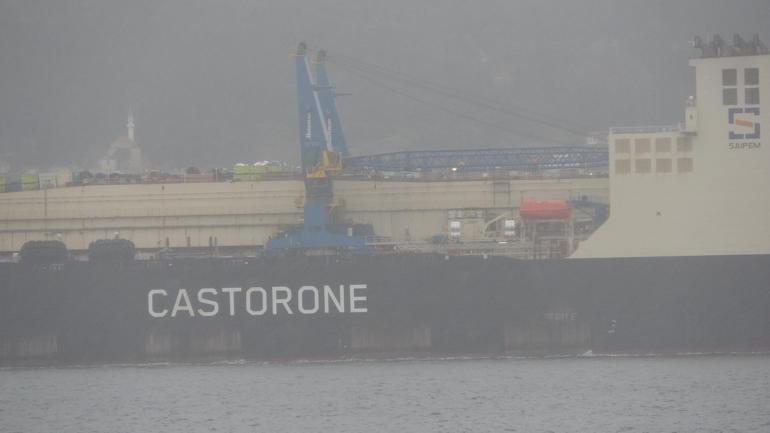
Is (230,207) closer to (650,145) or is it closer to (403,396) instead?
(403,396)

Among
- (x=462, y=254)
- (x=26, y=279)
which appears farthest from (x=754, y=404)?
(x=26, y=279)

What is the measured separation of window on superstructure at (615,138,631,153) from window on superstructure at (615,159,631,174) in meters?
0.29

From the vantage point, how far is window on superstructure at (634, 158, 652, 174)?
5194cm

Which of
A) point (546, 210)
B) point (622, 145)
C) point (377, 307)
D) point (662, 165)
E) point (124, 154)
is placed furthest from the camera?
point (124, 154)

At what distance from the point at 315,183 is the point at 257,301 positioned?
5.76 meters

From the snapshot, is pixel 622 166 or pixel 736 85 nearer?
pixel 736 85

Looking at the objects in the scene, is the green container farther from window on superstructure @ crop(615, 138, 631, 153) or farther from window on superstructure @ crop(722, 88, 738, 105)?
window on superstructure @ crop(722, 88, 738, 105)

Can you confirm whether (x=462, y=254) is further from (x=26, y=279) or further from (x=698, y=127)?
(x=26, y=279)

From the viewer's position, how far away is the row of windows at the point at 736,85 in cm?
5131

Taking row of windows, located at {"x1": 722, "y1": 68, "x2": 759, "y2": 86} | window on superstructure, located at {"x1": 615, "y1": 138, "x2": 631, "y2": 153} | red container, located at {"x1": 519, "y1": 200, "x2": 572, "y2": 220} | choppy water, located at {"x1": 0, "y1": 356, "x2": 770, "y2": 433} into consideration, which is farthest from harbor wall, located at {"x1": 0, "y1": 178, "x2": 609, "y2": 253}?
row of windows, located at {"x1": 722, "y1": 68, "x2": 759, "y2": 86}

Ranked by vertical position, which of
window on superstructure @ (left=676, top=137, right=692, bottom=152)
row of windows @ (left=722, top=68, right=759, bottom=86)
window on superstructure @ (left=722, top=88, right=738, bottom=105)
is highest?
row of windows @ (left=722, top=68, right=759, bottom=86)

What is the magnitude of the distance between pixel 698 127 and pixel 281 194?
45.0 feet

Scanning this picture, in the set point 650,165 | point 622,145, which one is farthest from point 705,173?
point 622,145

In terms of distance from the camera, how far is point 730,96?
169 feet
